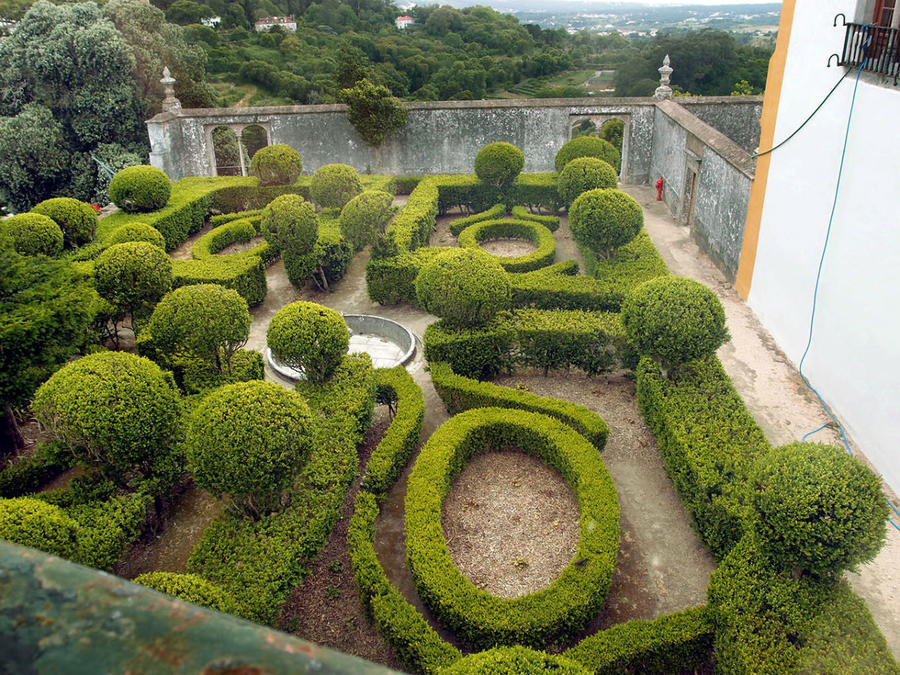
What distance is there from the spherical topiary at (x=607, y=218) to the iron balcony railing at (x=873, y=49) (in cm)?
444

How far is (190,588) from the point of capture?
5727mm

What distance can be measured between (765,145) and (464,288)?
7363 millimetres

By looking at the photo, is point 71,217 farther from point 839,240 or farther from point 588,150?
point 839,240

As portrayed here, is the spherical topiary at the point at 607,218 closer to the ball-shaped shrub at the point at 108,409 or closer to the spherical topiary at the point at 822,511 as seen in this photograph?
the spherical topiary at the point at 822,511

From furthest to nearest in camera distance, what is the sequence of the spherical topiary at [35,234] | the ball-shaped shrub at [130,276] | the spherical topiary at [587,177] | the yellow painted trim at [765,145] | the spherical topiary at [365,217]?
the spherical topiary at [587,177], the spherical topiary at [365,217], the spherical topiary at [35,234], the yellow painted trim at [765,145], the ball-shaped shrub at [130,276]

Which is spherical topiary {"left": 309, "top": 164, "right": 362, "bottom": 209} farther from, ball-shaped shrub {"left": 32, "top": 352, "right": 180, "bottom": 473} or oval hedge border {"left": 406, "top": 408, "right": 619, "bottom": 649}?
ball-shaped shrub {"left": 32, "top": 352, "right": 180, "bottom": 473}

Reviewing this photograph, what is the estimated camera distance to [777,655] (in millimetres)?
5668

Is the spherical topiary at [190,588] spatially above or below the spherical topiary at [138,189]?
below

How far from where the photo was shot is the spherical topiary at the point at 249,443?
22.7 ft

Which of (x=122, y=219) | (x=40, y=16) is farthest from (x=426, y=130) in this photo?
(x=40, y=16)

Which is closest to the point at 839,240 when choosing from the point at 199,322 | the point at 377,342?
the point at 377,342

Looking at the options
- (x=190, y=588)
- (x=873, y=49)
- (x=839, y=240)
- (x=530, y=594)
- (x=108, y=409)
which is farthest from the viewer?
(x=839, y=240)

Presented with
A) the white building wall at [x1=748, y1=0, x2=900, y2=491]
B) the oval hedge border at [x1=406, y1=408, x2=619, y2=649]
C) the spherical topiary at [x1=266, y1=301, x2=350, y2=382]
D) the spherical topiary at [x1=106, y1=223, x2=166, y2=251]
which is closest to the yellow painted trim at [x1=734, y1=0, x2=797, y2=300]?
the white building wall at [x1=748, y1=0, x2=900, y2=491]

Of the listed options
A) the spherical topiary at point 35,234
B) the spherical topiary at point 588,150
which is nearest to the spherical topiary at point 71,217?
the spherical topiary at point 35,234
